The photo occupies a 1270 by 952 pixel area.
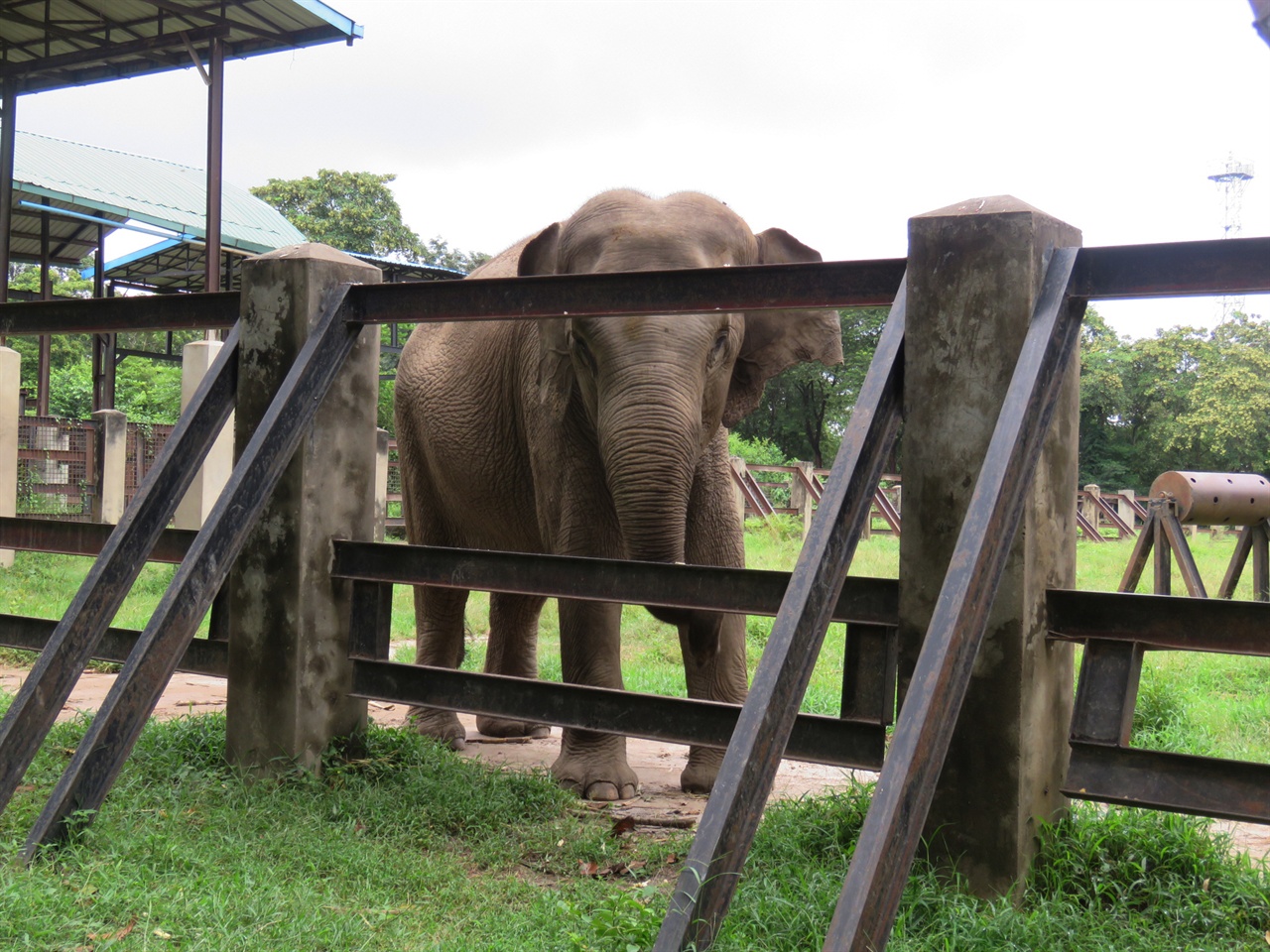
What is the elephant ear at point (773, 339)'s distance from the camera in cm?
563

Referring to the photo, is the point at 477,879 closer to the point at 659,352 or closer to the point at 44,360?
the point at 659,352

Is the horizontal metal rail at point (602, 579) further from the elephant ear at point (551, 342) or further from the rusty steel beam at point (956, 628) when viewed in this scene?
the elephant ear at point (551, 342)

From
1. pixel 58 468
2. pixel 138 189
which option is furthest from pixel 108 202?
pixel 58 468

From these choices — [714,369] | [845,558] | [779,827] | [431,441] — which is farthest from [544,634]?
[845,558]

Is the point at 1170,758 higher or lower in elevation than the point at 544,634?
higher

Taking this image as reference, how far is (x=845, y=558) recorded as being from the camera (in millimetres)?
2898

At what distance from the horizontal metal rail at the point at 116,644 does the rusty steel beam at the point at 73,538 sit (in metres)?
0.29

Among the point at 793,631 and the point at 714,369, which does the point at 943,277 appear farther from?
the point at 714,369

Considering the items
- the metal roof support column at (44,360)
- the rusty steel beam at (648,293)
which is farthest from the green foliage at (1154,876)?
the metal roof support column at (44,360)

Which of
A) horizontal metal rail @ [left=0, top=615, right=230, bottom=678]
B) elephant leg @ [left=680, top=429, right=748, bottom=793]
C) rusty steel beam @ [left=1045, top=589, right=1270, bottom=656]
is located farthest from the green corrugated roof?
rusty steel beam @ [left=1045, top=589, right=1270, bottom=656]

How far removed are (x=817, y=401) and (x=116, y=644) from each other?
44262mm

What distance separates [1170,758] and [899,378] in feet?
3.72

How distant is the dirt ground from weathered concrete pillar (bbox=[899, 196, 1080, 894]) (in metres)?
1.04

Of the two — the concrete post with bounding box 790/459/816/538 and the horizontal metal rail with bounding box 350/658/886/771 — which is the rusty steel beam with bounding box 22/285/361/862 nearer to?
the horizontal metal rail with bounding box 350/658/886/771
